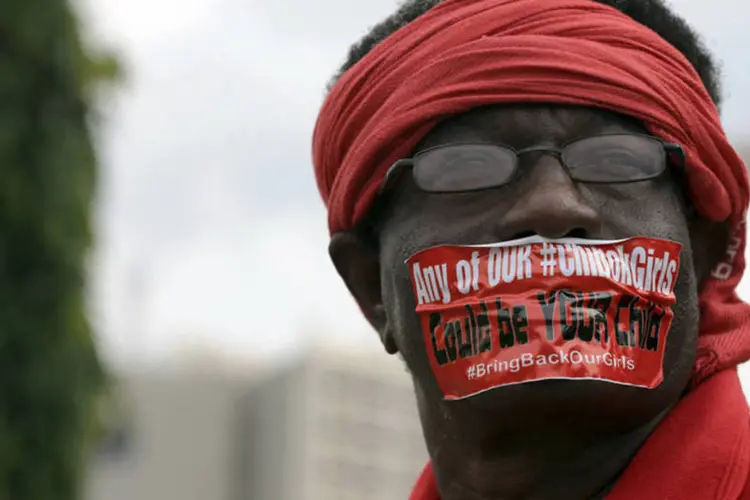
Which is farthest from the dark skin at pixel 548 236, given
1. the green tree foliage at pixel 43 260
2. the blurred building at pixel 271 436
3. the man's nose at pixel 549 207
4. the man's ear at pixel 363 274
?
the blurred building at pixel 271 436

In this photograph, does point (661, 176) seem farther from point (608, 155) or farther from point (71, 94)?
point (71, 94)

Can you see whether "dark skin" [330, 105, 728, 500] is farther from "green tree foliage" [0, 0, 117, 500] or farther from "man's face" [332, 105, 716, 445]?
"green tree foliage" [0, 0, 117, 500]

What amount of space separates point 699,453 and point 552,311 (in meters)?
0.33

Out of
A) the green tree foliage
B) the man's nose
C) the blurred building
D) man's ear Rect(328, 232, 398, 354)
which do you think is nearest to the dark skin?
the man's nose

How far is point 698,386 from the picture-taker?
8.23ft

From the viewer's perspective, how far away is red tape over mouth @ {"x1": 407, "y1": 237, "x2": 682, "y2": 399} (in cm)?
232

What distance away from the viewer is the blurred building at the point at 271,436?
34.2 meters

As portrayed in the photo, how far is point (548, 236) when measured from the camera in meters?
2.39

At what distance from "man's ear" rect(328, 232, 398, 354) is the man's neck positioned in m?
0.31

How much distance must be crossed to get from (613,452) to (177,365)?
122 ft

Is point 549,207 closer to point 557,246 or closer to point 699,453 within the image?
point 557,246

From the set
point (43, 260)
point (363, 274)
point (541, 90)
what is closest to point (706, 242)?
point (541, 90)

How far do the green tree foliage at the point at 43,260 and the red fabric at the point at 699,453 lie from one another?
322 inches

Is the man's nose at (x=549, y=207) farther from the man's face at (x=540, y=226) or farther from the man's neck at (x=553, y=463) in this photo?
the man's neck at (x=553, y=463)
